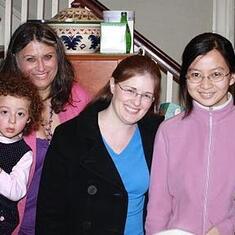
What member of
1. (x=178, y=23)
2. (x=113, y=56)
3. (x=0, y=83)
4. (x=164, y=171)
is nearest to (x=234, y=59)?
(x=164, y=171)

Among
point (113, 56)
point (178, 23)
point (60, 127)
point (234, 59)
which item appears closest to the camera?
point (234, 59)

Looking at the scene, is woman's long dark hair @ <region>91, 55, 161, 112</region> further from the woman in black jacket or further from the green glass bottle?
the green glass bottle

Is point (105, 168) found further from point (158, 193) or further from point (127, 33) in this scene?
point (127, 33)

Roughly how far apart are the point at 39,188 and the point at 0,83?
0.42m

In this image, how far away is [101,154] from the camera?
5.68 feet

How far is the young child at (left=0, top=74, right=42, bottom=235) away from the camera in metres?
1.76

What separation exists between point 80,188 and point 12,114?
37 centimetres

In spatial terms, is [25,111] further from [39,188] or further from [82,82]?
[82,82]

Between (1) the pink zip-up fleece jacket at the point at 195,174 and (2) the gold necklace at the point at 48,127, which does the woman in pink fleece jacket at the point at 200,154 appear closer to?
(1) the pink zip-up fleece jacket at the point at 195,174

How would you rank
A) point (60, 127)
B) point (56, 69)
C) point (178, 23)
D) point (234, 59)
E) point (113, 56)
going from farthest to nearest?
point (178, 23) < point (113, 56) < point (56, 69) < point (60, 127) < point (234, 59)

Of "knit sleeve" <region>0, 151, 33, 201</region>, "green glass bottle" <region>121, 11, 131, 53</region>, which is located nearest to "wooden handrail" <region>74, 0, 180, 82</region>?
"green glass bottle" <region>121, 11, 131, 53</region>

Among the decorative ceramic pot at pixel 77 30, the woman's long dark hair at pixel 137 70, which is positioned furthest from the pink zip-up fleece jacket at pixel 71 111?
the woman's long dark hair at pixel 137 70

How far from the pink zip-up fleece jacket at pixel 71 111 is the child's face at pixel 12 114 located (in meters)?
0.10

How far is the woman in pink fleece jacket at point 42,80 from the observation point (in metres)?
1.89
